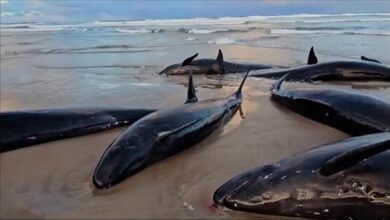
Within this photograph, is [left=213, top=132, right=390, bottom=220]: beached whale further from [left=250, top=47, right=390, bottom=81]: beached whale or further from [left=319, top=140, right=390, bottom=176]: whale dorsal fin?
[left=250, top=47, right=390, bottom=81]: beached whale

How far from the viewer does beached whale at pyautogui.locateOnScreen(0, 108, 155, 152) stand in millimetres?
4086

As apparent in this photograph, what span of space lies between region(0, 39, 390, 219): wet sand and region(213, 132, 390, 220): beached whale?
13 cm

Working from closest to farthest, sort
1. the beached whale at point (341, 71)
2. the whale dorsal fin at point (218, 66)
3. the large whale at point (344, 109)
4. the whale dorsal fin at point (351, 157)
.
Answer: the whale dorsal fin at point (351, 157), the large whale at point (344, 109), the beached whale at point (341, 71), the whale dorsal fin at point (218, 66)

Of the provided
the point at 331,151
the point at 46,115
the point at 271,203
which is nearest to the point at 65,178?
the point at 46,115

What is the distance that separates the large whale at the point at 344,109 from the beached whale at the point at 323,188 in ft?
3.95

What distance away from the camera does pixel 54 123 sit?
436 centimetres

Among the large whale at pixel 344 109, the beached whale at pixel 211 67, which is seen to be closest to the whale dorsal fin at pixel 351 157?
the large whale at pixel 344 109

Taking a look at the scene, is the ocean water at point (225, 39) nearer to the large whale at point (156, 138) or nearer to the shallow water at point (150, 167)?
the shallow water at point (150, 167)

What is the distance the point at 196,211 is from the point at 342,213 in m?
0.84

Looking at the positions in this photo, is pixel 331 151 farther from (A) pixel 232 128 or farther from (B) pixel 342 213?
(A) pixel 232 128

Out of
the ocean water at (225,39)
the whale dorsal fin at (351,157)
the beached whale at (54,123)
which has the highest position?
the whale dorsal fin at (351,157)

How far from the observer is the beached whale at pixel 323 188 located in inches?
101

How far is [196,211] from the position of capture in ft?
9.24

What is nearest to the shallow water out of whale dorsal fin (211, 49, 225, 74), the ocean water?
whale dorsal fin (211, 49, 225, 74)
